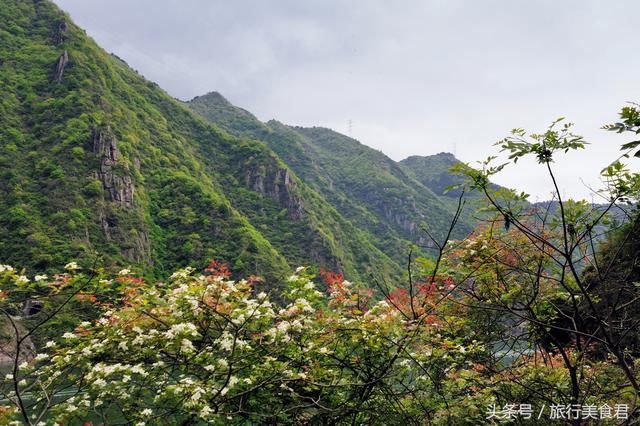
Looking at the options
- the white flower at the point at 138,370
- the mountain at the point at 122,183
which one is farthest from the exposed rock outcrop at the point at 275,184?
the white flower at the point at 138,370

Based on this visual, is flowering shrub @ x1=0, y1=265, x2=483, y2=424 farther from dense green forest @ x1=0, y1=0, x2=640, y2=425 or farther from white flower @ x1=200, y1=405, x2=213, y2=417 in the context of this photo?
white flower @ x1=200, y1=405, x2=213, y2=417

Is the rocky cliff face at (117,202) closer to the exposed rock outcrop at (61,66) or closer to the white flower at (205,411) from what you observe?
the exposed rock outcrop at (61,66)

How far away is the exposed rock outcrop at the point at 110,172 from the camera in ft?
306

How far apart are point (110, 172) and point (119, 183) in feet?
10.3

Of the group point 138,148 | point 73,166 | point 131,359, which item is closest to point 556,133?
point 131,359

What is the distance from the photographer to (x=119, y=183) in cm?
9438

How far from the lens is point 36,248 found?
67562 mm

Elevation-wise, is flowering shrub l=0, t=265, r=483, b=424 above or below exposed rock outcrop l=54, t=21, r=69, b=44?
below

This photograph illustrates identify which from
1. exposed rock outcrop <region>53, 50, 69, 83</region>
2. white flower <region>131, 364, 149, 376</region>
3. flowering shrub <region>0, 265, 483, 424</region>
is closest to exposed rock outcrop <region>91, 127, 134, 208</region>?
exposed rock outcrop <region>53, 50, 69, 83</region>

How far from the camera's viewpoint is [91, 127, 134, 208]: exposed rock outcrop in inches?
3666

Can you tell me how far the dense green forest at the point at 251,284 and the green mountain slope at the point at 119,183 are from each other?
51 centimetres

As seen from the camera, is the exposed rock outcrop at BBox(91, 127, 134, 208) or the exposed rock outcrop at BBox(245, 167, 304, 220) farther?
the exposed rock outcrop at BBox(245, 167, 304, 220)

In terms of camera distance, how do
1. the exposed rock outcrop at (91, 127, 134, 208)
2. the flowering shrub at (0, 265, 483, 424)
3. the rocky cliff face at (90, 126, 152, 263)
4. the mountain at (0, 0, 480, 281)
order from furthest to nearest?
the exposed rock outcrop at (91, 127, 134, 208) < the rocky cliff face at (90, 126, 152, 263) < the mountain at (0, 0, 480, 281) < the flowering shrub at (0, 265, 483, 424)

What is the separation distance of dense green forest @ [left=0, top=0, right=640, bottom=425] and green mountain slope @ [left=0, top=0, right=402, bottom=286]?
510 mm
